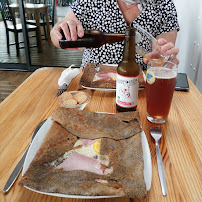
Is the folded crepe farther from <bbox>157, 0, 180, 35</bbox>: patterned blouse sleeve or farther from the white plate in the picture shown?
<bbox>157, 0, 180, 35</bbox>: patterned blouse sleeve

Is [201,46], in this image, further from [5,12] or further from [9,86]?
[5,12]

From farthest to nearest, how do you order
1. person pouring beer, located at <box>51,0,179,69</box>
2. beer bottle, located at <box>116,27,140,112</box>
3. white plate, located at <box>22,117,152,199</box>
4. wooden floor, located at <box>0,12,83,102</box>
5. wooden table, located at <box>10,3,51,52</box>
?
wooden floor, located at <box>0,12,83,102</box> < wooden table, located at <box>10,3,51,52</box> < person pouring beer, located at <box>51,0,179,69</box> < beer bottle, located at <box>116,27,140,112</box> < white plate, located at <box>22,117,152,199</box>

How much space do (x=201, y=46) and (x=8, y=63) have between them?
2.82 m

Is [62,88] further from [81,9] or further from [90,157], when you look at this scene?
[81,9]

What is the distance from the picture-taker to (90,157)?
1.83 ft

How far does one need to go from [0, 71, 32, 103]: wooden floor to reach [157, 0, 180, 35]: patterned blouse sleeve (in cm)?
195

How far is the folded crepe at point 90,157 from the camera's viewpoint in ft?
1.55

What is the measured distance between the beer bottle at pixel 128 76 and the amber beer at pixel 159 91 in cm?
5

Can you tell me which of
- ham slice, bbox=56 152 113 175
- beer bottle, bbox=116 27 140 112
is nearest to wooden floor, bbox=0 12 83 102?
beer bottle, bbox=116 27 140 112

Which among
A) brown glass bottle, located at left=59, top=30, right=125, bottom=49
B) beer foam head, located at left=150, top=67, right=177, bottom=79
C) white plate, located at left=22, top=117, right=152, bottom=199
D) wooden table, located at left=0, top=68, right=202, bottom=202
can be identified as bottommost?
wooden table, located at left=0, top=68, right=202, bottom=202

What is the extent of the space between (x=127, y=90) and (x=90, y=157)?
27cm

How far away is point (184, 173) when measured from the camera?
0.57 meters

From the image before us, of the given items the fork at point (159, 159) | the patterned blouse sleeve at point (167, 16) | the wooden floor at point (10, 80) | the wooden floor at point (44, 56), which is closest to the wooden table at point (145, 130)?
the fork at point (159, 159)

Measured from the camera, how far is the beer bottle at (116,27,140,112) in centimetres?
72
